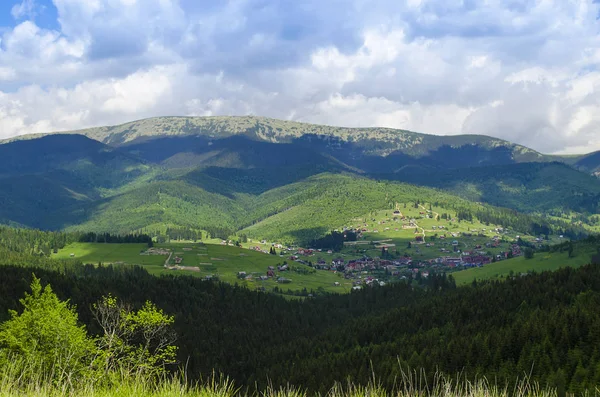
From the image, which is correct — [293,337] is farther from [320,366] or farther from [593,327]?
[593,327]

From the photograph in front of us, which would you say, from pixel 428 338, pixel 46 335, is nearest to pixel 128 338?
pixel 46 335

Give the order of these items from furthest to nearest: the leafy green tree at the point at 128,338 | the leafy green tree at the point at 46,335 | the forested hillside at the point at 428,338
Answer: the forested hillside at the point at 428,338, the leafy green tree at the point at 46,335, the leafy green tree at the point at 128,338

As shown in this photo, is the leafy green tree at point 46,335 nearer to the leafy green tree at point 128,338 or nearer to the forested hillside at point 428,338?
the leafy green tree at point 128,338

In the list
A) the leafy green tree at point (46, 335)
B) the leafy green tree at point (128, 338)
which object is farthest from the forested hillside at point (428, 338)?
the leafy green tree at point (46, 335)

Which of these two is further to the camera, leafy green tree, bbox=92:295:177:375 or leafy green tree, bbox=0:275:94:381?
leafy green tree, bbox=0:275:94:381

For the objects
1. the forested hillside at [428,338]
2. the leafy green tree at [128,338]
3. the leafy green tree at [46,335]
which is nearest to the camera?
the leafy green tree at [128,338]

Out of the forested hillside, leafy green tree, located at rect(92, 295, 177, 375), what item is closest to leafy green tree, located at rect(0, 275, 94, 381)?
leafy green tree, located at rect(92, 295, 177, 375)

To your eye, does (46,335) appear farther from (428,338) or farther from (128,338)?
(428,338)

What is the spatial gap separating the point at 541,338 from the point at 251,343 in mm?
101573

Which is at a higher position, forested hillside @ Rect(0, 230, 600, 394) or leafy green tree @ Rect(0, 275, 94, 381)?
leafy green tree @ Rect(0, 275, 94, 381)

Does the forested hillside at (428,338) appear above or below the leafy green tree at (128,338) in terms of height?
below

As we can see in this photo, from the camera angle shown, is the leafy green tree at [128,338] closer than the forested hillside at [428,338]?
Yes

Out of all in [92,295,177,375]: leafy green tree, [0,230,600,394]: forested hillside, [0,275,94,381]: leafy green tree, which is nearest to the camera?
[92,295,177,375]: leafy green tree

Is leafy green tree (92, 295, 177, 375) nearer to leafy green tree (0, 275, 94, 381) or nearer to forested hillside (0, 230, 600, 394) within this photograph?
leafy green tree (0, 275, 94, 381)
